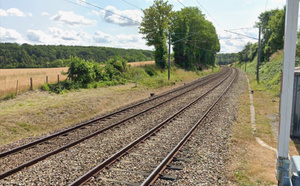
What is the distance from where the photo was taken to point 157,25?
39.3 metres

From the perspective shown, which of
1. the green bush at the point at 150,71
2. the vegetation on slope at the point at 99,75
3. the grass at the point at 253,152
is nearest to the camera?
the grass at the point at 253,152

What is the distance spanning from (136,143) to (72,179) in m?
3.04

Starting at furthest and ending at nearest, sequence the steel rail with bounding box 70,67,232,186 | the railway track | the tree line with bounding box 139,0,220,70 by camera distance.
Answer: the tree line with bounding box 139,0,220,70, the railway track, the steel rail with bounding box 70,67,232,186

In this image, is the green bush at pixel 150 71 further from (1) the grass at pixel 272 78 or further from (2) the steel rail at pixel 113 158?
(2) the steel rail at pixel 113 158

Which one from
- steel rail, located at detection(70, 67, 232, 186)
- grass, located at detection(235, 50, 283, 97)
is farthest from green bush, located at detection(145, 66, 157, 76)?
steel rail, located at detection(70, 67, 232, 186)

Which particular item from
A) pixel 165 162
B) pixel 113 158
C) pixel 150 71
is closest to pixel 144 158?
pixel 165 162

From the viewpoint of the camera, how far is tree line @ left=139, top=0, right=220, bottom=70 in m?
39.2

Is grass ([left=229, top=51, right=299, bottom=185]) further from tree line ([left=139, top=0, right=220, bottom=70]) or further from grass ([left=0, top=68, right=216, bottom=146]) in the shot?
tree line ([left=139, top=0, right=220, bottom=70])

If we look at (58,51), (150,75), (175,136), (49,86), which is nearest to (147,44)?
(150,75)

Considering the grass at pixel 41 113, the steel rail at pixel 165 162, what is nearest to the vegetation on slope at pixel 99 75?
the grass at pixel 41 113

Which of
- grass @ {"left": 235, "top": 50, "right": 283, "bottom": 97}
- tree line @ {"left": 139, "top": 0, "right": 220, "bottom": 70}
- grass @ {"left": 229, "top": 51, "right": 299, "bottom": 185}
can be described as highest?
tree line @ {"left": 139, "top": 0, "right": 220, "bottom": 70}

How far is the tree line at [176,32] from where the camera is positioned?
39250mm

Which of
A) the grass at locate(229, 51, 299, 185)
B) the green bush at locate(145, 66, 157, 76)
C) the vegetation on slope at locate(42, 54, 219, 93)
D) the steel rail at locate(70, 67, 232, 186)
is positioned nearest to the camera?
the steel rail at locate(70, 67, 232, 186)

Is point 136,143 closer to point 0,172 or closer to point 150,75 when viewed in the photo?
point 0,172
